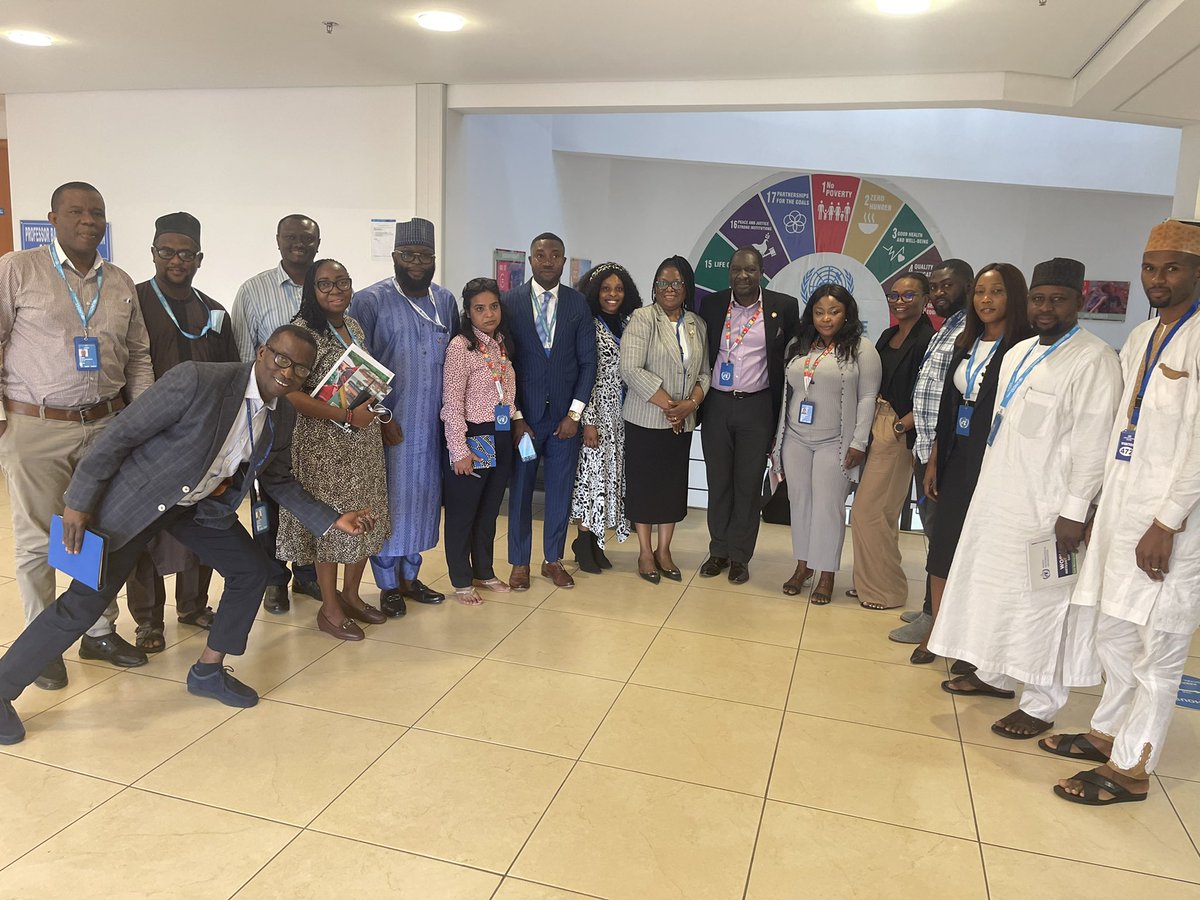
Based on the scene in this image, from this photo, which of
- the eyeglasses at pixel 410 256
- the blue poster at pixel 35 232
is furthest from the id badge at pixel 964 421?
the blue poster at pixel 35 232

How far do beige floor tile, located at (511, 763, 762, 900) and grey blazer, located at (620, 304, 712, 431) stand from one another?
2.06 m

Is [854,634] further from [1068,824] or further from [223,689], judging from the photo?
[223,689]

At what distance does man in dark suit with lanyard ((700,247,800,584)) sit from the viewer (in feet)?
14.0

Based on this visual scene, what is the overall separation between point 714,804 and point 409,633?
5.54 feet

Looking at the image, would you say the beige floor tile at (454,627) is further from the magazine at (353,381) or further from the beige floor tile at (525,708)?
the magazine at (353,381)

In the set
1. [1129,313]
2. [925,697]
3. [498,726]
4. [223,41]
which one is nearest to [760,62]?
[223,41]

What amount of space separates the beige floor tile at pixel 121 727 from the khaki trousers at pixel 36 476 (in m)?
0.45

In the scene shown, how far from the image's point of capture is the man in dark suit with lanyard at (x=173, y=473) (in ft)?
8.40

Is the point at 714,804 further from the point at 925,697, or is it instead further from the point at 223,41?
the point at 223,41

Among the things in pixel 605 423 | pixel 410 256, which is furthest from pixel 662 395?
pixel 410 256

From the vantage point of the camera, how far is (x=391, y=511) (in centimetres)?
374

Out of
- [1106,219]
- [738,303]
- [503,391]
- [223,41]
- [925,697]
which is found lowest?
[925,697]

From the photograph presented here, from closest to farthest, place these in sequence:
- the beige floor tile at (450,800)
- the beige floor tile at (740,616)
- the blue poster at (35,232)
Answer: the beige floor tile at (450,800) → the beige floor tile at (740,616) → the blue poster at (35,232)

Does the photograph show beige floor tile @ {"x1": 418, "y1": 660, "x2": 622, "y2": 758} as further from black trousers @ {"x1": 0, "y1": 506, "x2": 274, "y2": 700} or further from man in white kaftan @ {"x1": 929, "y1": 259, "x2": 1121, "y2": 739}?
man in white kaftan @ {"x1": 929, "y1": 259, "x2": 1121, "y2": 739}
